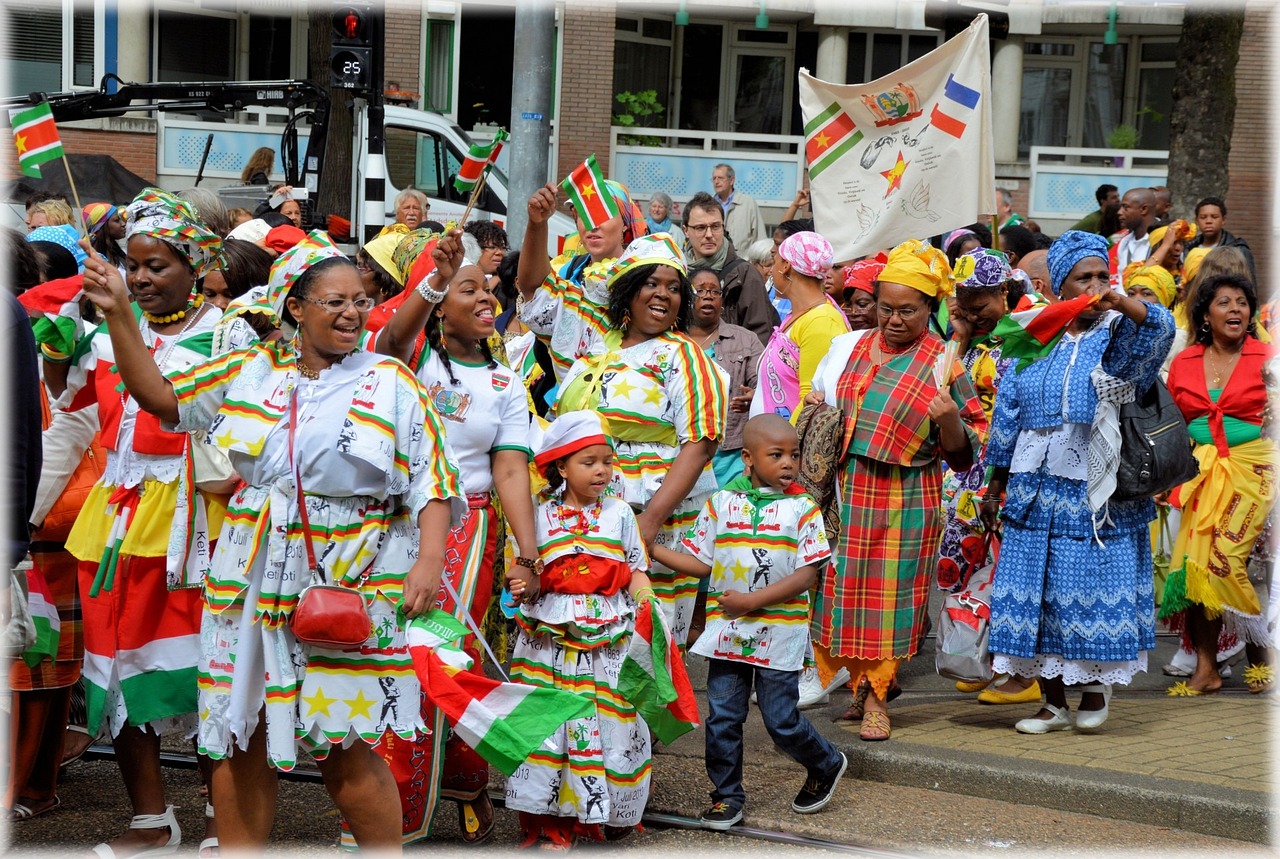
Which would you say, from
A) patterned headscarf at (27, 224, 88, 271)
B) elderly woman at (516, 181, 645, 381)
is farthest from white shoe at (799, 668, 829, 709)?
patterned headscarf at (27, 224, 88, 271)

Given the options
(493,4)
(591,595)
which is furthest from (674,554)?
(493,4)

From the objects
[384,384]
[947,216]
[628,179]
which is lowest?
[384,384]

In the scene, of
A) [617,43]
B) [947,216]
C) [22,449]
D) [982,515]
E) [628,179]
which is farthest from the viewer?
[617,43]

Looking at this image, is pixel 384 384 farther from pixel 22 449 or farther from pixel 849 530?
pixel 849 530

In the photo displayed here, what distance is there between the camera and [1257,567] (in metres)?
8.21

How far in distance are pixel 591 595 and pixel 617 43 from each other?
22750 mm

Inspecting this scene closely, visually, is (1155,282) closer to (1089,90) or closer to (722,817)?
(722,817)

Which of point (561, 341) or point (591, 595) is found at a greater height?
point (561, 341)

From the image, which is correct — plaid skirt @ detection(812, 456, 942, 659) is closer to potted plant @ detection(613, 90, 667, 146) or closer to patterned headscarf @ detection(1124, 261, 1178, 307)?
patterned headscarf @ detection(1124, 261, 1178, 307)

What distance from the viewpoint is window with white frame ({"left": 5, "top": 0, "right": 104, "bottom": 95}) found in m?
23.8

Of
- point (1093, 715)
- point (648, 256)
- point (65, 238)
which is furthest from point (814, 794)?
point (65, 238)

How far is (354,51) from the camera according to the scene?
38.4ft

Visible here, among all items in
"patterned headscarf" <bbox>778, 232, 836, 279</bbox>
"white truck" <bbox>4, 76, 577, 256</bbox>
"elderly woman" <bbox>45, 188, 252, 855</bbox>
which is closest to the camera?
"elderly woman" <bbox>45, 188, 252, 855</bbox>

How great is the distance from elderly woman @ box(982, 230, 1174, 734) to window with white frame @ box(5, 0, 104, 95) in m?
20.5
